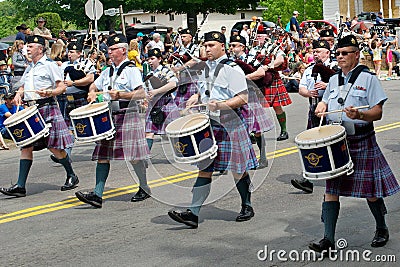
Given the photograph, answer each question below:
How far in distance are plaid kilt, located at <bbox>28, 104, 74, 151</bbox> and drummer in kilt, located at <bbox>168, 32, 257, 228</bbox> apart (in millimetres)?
2347

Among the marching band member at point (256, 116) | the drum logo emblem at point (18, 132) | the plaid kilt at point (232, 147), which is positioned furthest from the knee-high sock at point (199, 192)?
the drum logo emblem at point (18, 132)

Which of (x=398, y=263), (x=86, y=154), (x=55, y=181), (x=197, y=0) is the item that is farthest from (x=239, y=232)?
(x=197, y=0)

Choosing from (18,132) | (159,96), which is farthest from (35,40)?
(159,96)

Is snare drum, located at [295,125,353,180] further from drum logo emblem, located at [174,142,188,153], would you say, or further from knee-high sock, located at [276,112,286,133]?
knee-high sock, located at [276,112,286,133]

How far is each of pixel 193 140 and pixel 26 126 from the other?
2.48 meters

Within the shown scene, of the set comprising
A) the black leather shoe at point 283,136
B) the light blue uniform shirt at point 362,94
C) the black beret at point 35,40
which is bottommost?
the black leather shoe at point 283,136

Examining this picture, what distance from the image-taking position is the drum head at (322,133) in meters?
5.11

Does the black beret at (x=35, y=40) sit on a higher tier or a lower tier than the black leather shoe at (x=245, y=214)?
higher

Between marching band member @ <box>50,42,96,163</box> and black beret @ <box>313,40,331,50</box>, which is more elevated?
black beret @ <box>313,40,331,50</box>

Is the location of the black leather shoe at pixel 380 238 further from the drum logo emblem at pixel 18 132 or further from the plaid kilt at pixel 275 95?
the plaid kilt at pixel 275 95

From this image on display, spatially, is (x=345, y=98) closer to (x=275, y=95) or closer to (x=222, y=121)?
(x=222, y=121)

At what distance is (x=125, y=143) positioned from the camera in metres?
7.41

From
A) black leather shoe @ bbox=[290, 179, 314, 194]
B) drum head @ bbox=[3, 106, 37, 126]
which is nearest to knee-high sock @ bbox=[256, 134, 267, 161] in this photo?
black leather shoe @ bbox=[290, 179, 314, 194]

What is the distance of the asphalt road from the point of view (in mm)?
5535
